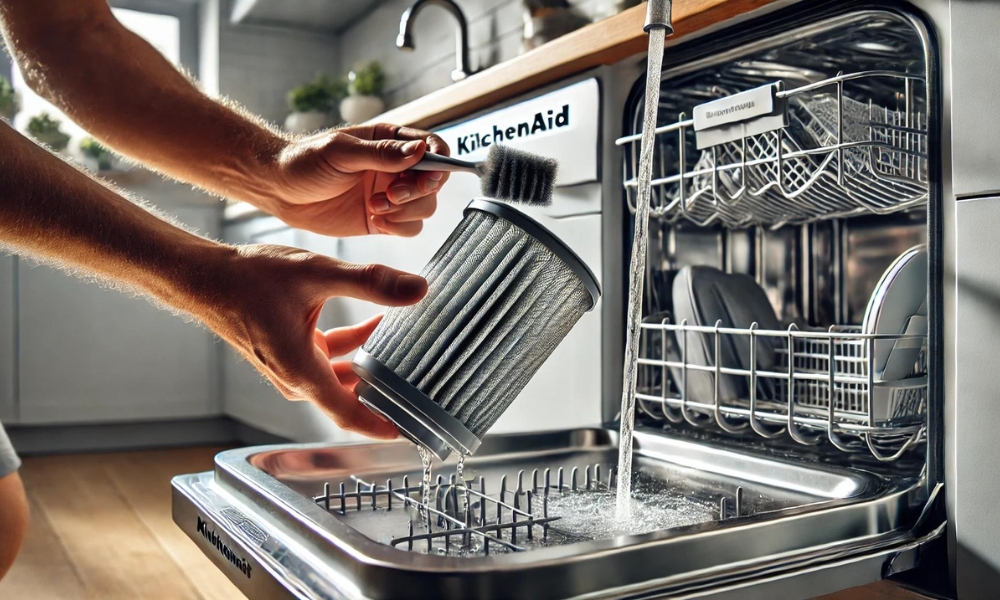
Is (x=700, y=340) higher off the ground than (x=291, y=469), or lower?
higher

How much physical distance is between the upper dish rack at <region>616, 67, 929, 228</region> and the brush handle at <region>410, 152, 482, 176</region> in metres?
0.21

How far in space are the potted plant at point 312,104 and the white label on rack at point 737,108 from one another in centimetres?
212

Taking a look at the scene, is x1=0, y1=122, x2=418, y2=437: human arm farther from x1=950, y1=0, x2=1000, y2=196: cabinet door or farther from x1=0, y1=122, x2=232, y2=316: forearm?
x1=950, y1=0, x2=1000, y2=196: cabinet door

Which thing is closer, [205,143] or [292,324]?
[292,324]

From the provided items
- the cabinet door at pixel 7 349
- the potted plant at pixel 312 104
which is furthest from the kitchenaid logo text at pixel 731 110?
the cabinet door at pixel 7 349

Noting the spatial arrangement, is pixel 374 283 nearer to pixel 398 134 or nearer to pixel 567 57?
pixel 398 134

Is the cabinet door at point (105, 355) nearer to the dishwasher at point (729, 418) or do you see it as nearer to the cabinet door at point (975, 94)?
the dishwasher at point (729, 418)

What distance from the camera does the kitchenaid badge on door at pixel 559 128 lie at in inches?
38.9

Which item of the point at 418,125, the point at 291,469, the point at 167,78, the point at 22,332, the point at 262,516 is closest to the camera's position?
the point at 262,516

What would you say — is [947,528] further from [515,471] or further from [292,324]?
[292,324]

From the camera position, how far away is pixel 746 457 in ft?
2.42

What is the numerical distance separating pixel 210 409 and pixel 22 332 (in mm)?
612

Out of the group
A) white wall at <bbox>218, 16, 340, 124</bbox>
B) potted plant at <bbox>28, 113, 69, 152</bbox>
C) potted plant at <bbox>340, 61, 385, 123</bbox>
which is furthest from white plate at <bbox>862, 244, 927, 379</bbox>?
potted plant at <bbox>28, 113, 69, 152</bbox>

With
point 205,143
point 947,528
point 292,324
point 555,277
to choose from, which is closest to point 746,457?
point 947,528
